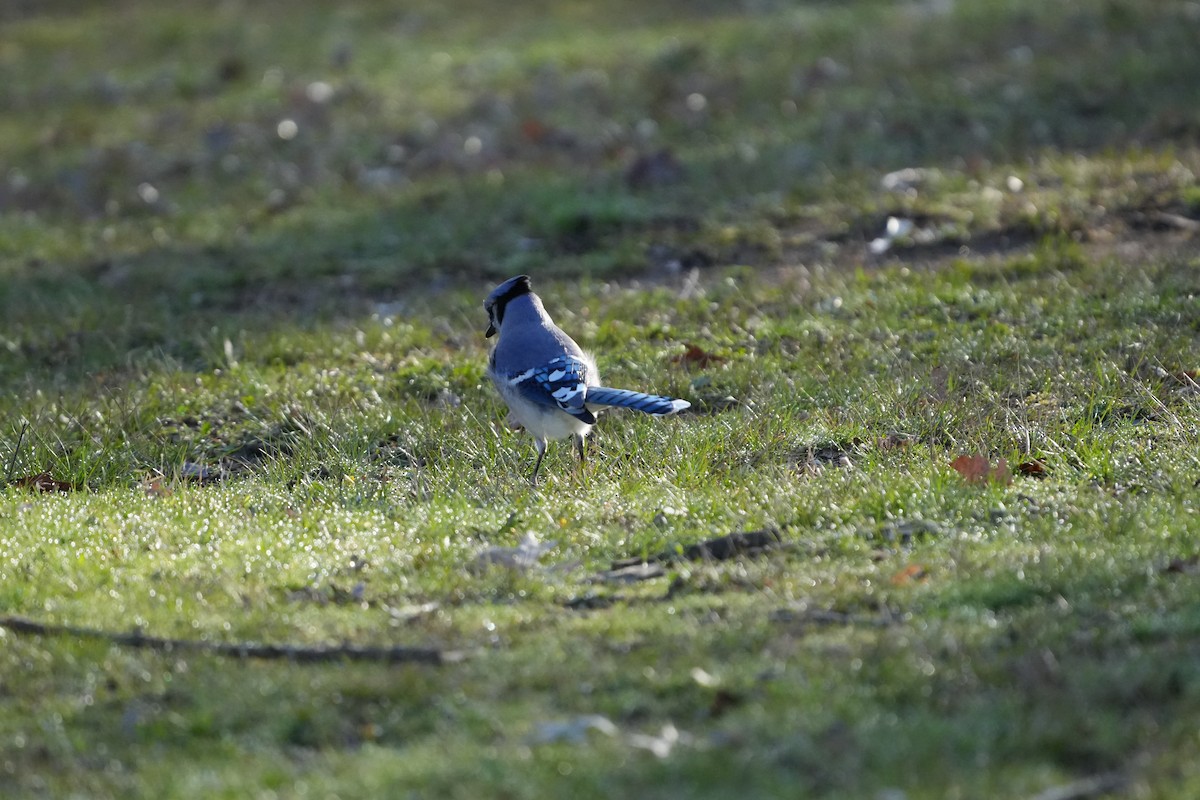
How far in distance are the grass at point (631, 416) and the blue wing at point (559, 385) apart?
331 millimetres

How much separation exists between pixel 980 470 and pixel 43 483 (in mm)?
4712

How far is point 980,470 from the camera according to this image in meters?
6.57

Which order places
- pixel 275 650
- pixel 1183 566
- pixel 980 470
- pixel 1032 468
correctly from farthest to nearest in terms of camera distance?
pixel 1032 468
pixel 980 470
pixel 1183 566
pixel 275 650

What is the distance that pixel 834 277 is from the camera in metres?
10.6

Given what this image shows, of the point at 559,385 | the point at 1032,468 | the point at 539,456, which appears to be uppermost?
the point at 559,385

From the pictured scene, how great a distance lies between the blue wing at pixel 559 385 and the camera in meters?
7.25

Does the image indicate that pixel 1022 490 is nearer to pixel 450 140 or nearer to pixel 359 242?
pixel 359 242

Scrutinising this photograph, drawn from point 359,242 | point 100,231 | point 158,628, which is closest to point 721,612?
point 158,628

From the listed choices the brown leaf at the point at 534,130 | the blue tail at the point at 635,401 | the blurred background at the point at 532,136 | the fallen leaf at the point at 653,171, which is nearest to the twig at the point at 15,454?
the blurred background at the point at 532,136

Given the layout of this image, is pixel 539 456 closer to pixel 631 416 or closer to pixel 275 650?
pixel 631 416

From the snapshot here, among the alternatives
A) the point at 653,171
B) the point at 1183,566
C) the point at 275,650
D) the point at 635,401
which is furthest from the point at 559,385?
the point at 653,171

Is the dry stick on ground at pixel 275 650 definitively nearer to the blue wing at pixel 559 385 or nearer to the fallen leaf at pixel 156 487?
the fallen leaf at pixel 156 487

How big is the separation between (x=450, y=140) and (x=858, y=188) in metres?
4.82

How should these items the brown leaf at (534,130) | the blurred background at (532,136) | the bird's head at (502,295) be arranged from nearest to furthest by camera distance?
the bird's head at (502,295)
the blurred background at (532,136)
the brown leaf at (534,130)
